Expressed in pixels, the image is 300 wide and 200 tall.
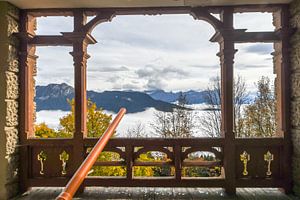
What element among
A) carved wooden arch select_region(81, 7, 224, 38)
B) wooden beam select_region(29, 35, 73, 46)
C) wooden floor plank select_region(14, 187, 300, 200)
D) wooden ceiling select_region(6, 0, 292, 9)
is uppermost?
wooden ceiling select_region(6, 0, 292, 9)

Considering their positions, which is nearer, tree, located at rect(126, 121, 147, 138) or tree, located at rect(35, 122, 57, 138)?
tree, located at rect(35, 122, 57, 138)

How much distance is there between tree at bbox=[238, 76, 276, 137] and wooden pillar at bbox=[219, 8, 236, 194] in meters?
10.6

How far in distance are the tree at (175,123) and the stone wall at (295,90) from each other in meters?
12.1

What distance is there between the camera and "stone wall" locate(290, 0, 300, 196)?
13.3ft

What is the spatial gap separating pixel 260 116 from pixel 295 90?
1137 centimetres

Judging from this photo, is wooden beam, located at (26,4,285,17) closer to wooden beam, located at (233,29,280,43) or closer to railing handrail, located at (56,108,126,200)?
wooden beam, located at (233,29,280,43)

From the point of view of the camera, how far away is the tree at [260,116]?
14.6 meters

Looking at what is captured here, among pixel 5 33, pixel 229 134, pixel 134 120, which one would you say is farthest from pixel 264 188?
pixel 134 120

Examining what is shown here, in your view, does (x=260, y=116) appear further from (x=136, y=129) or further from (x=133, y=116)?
(x=136, y=129)

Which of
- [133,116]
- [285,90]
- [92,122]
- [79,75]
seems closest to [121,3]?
[79,75]

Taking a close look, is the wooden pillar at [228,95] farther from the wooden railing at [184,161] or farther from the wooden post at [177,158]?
the wooden post at [177,158]

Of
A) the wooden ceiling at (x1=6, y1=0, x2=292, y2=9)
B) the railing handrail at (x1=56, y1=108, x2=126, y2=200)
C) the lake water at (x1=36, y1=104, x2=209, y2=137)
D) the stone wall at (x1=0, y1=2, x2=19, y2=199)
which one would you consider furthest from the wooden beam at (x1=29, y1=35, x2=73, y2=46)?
the lake water at (x1=36, y1=104, x2=209, y2=137)

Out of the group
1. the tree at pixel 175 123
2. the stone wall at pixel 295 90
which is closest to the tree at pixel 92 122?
the tree at pixel 175 123

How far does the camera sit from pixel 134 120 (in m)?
25.0
